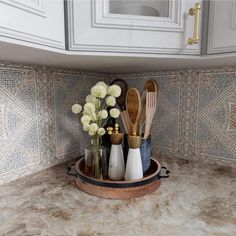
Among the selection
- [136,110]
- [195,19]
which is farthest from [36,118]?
[195,19]

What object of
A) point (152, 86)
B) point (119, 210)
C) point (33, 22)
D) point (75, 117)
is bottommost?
point (119, 210)

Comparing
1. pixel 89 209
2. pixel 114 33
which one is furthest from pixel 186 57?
pixel 89 209

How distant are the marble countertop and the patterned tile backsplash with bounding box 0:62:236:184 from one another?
0.46 feet

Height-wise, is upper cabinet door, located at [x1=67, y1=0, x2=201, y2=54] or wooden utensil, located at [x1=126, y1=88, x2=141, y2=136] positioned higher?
upper cabinet door, located at [x1=67, y1=0, x2=201, y2=54]

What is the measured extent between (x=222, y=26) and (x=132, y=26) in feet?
0.83

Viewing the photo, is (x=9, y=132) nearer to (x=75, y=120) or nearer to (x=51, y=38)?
(x=75, y=120)

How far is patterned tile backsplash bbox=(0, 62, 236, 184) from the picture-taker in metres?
0.77

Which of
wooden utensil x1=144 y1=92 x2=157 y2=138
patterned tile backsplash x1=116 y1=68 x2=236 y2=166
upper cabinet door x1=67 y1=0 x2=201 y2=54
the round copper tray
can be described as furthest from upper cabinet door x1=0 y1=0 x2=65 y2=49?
patterned tile backsplash x1=116 y1=68 x2=236 y2=166

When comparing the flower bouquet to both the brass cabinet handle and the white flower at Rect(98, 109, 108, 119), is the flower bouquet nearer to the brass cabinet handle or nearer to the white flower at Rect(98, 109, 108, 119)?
the white flower at Rect(98, 109, 108, 119)

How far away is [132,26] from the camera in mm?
571

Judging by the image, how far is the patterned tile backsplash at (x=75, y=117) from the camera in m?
0.77

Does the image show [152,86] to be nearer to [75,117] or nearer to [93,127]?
[93,127]

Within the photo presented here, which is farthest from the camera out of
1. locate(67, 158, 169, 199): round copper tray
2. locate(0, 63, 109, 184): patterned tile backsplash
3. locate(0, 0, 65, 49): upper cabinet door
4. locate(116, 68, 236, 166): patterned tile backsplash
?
locate(116, 68, 236, 166): patterned tile backsplash

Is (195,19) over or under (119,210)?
over
